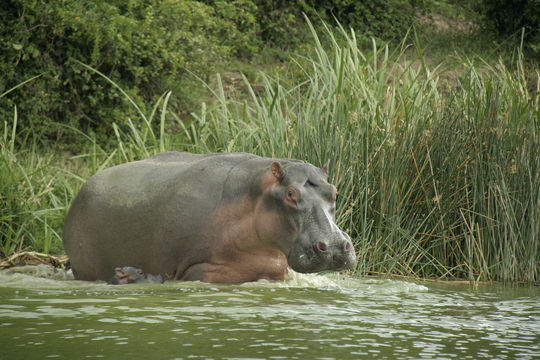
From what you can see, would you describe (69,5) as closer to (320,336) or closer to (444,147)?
(444,147)

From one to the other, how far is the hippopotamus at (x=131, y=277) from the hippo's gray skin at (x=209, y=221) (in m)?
0.08

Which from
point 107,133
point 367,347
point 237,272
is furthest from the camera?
point 107,133

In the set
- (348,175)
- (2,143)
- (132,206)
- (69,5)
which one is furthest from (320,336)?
(69,5)

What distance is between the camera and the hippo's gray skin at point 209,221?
4.16 m

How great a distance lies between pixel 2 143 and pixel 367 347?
14.0 feet

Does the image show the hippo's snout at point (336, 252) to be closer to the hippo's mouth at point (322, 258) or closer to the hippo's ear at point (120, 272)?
the hippo's mouth at point (322, 258)

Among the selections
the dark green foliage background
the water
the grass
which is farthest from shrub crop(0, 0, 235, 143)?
the water

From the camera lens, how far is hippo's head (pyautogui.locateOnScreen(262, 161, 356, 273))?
4008mm

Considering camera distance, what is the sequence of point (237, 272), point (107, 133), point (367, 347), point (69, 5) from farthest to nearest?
point (107, 133)
point (69, 5)
point (237, 272)
point (367, 347)

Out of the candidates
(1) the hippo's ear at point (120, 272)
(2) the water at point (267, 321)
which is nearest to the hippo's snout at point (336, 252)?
(2) the water at point (267, 321)

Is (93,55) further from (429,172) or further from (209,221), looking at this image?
(209,221)

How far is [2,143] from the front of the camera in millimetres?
6305

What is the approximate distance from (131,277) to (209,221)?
558 mm

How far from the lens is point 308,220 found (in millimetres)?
4129
